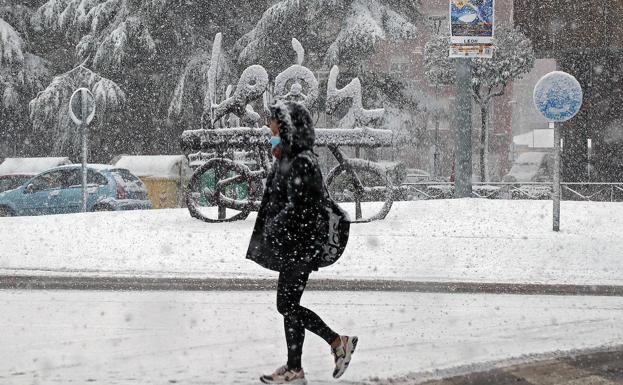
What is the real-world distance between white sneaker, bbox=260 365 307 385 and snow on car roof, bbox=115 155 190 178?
18604 mm

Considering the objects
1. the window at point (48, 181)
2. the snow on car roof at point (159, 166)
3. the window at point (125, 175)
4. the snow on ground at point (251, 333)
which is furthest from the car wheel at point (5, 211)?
the snow on ground at point (251, 333)

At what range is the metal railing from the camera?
2716cm

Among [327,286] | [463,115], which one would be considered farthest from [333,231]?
[463,115]

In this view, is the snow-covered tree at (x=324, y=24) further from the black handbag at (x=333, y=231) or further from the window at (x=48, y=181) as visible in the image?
the black handbag at (x=333, y=231)

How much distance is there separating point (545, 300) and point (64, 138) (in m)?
24.1

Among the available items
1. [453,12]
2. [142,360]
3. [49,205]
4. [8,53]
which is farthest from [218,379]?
[8,53]

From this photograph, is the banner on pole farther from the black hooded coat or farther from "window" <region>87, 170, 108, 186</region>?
the black hooded coat

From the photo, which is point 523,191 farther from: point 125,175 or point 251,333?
point 251,333

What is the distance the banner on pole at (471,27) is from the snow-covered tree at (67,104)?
52.0 feet

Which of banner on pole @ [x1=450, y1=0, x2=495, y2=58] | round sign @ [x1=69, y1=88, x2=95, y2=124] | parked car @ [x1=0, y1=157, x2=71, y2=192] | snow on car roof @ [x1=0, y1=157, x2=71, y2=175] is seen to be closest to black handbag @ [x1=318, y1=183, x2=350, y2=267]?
banner on pole @ [x1=450, y1=0, x2=495, y2=58]

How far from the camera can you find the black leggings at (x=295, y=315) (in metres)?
5.41

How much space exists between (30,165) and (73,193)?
757 cm

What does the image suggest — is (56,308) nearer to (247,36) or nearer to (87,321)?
(87,321)

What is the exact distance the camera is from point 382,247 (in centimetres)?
1259
